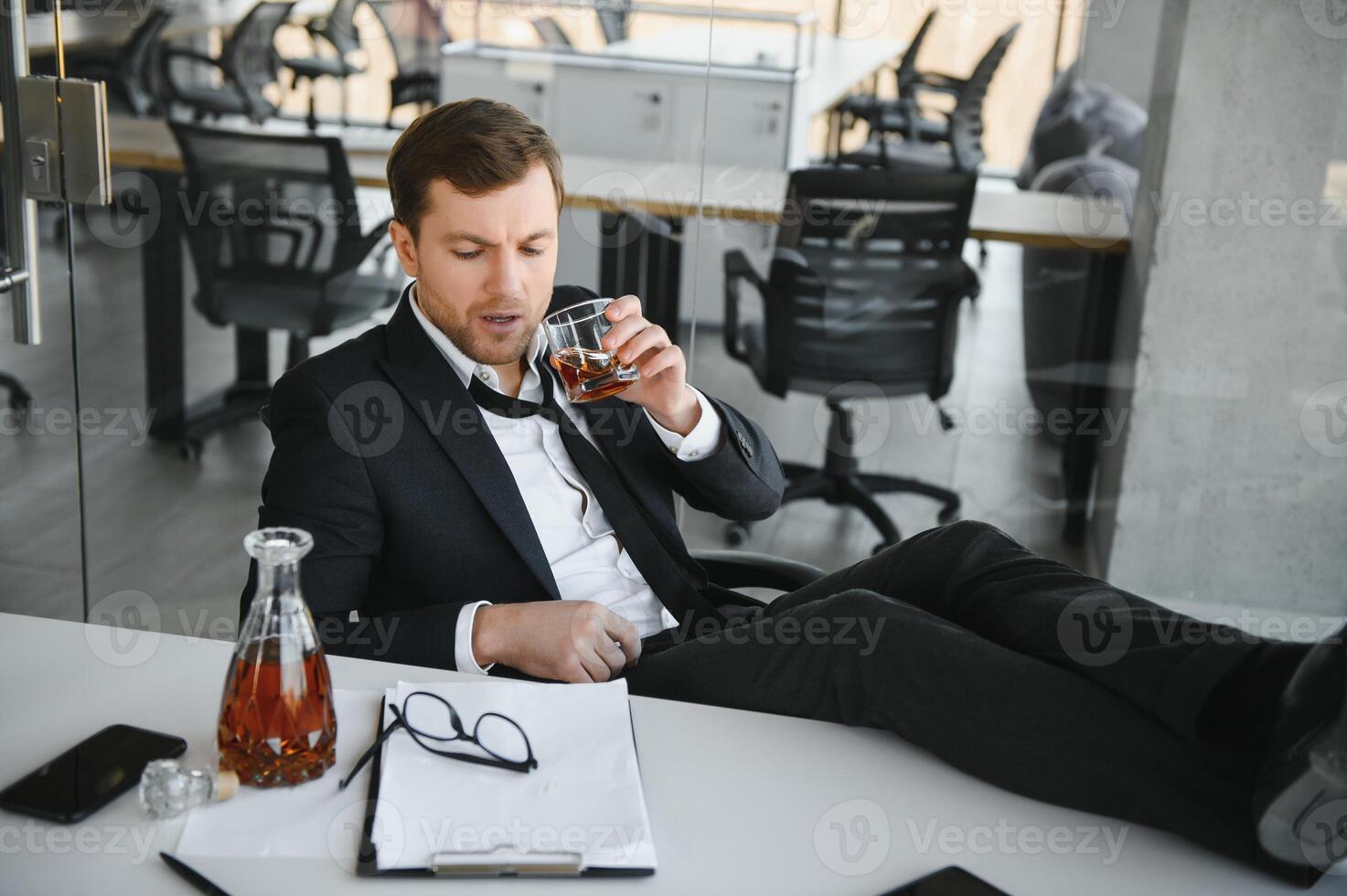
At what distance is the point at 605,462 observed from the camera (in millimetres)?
1794

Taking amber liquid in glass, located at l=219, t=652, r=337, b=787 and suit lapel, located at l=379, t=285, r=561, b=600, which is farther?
suit lapel, located at l=379, t=285, r=561, b=600

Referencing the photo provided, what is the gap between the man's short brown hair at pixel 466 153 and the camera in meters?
1.60

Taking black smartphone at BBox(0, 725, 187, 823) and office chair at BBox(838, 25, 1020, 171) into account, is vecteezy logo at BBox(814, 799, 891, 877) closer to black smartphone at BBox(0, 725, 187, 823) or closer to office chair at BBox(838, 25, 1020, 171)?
black smartphone at BBox(0, 725, 187, 823)

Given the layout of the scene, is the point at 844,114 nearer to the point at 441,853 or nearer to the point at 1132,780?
the point at 1132,780

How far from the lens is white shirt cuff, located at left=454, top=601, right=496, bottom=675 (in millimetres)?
1500

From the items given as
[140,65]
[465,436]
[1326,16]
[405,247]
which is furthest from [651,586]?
[140,65]

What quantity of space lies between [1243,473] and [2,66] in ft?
8.79

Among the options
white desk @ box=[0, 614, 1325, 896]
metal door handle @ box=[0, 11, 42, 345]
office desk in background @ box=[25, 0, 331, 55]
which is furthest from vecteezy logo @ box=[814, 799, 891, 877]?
office desk in background @ box=[25, 0, 331, 55]

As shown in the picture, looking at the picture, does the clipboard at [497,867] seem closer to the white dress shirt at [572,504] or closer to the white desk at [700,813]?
the white desk at [700,813]

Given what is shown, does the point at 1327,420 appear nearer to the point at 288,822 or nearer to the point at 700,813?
the point at 700,813

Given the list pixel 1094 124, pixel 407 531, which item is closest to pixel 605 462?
pixel 407 531

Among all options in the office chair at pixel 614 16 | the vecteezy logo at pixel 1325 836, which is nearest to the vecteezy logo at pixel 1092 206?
the office chair at pixel 614 16

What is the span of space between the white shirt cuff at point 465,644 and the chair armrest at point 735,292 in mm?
1681

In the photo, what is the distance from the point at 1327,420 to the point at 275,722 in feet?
8.21
